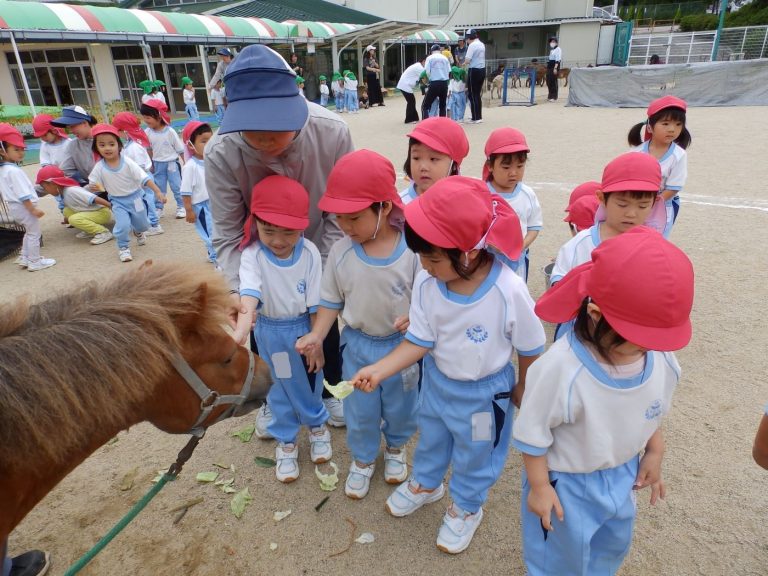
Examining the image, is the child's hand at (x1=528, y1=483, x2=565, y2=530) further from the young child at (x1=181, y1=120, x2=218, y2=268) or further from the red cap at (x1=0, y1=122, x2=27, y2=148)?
the red cap at (x1=0, y1=122, x2=27, y2=148)

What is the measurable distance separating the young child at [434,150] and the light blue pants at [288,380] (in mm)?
1073

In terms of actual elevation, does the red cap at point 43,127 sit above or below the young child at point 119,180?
above

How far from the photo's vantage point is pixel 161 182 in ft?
26.0

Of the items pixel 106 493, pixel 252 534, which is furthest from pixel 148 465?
pixel 252 534

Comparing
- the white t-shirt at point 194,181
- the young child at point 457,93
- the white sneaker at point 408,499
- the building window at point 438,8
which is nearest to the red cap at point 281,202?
the white sneaker at point 408,499

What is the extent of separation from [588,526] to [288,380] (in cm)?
159

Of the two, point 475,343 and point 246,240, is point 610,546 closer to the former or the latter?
point 475,343

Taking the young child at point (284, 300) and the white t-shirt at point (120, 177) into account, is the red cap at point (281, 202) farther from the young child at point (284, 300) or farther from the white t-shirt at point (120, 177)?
the white t-shirt at point (120, 177)

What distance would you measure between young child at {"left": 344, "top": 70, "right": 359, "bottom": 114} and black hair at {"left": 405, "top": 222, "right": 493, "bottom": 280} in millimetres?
20196

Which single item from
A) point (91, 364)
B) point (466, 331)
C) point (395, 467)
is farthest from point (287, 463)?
point (91, 364)

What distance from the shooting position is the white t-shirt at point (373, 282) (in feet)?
7.14

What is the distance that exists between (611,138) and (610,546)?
10.7 meters

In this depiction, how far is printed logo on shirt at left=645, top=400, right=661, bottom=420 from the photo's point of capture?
1516 mm

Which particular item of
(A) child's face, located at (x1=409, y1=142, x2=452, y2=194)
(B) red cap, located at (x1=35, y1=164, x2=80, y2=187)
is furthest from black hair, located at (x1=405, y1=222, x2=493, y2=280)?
(B) red cap, located at (x1=35, y1=164, x2=80, y2=187)
